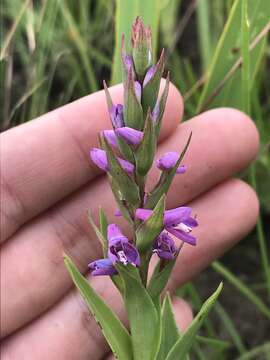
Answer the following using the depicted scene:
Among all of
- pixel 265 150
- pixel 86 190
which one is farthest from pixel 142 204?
pixel 265 150

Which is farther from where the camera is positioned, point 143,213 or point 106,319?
point 106,319

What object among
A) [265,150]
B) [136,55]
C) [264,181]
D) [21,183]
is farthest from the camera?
[264,181]

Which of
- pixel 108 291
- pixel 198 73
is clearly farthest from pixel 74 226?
pixel 198 73

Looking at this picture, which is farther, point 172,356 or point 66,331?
point 66,331

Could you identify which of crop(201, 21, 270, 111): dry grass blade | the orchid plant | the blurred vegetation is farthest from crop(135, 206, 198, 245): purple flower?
crop(201, 21, 270, 111): dry grass blade

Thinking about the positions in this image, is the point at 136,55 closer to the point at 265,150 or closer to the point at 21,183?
the point at 21,183

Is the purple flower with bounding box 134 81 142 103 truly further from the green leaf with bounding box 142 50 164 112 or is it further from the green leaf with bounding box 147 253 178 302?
the green leaf with bounding box 147 253 178 302

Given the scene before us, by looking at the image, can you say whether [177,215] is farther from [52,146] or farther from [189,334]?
[52,146]
